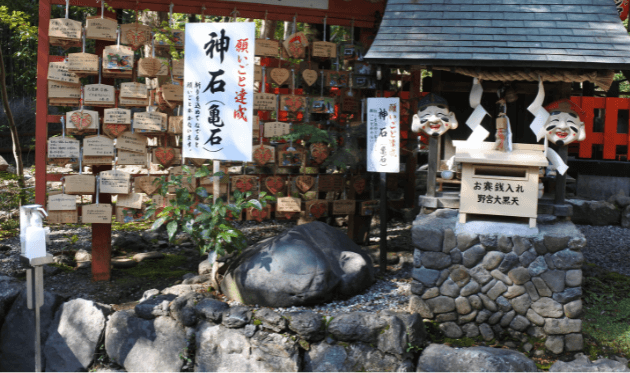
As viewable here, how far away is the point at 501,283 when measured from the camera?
5.96 m

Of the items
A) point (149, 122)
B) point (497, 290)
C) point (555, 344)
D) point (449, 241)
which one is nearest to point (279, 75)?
point (149, 122)

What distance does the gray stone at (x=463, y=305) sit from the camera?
6.03m

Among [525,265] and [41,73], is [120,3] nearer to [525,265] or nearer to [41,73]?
[41,73]

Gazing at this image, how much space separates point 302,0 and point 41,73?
3795 mm

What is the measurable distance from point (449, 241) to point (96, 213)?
4.67 metres

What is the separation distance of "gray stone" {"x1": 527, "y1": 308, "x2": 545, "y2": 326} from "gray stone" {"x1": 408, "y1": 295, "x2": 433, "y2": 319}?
3.50ft

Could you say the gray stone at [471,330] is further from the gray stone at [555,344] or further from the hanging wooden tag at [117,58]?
the hanging wooden tag at [117,58]

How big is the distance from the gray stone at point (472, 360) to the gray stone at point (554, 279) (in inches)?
37.1

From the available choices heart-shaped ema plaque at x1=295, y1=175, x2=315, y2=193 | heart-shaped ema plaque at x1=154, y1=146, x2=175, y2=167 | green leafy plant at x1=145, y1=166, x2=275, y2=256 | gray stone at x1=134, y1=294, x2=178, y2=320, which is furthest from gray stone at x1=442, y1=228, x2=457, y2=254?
heart-shaped ema plaque at x1=154, y1=146, x2=175, y2=167

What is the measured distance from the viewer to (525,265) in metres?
5.89

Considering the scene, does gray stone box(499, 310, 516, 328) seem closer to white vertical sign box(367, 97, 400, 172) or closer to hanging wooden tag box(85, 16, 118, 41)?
white vertical sign box(367, 97, 400, 172)

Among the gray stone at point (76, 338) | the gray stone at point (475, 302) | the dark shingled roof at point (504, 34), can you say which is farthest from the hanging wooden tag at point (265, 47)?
the gray stone at point (475, 302)

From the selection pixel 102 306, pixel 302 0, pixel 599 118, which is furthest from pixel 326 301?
pixel 599 118

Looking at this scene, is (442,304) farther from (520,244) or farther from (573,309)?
(573,309)
